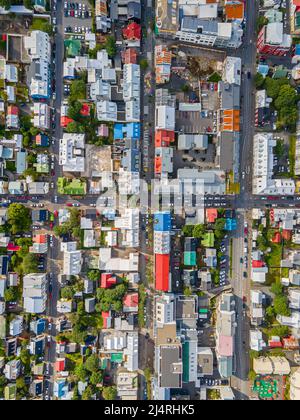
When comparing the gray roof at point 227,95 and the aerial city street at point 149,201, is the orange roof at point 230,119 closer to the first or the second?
the aerial city street at point 149,201

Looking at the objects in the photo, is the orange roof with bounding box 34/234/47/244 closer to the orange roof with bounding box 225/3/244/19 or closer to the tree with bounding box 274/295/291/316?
the tree with bounding box 274/295/291/316

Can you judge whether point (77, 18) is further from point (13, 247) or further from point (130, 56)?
point (13, 247)

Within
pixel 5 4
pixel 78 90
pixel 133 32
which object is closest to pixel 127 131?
pixel 78 90

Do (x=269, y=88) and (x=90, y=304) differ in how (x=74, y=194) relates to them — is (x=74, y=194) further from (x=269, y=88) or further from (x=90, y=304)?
(x=269, y=88)

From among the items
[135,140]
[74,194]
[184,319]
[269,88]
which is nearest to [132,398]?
[184,319]

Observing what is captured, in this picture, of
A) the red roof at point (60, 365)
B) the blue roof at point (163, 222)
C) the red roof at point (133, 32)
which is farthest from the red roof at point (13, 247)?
the red roof at point (133, 32)

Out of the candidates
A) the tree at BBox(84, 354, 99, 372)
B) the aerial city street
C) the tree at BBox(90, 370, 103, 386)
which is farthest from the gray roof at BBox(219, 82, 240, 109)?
the tree at BBox(90, 370, 103, 386)
